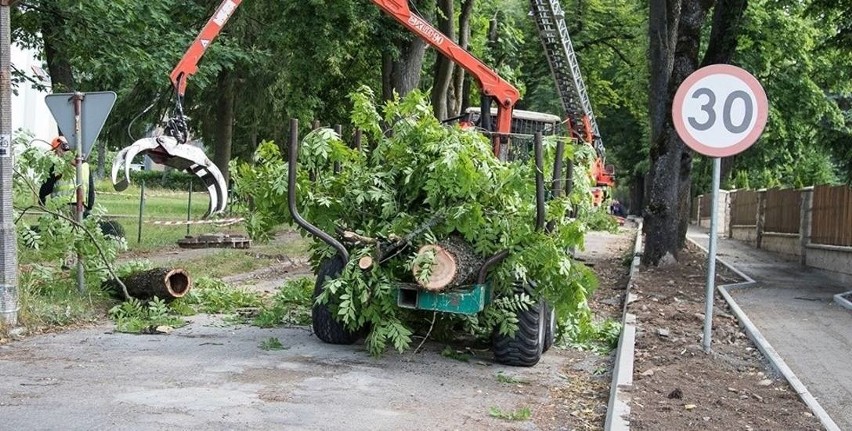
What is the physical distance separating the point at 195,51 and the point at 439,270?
571 cm

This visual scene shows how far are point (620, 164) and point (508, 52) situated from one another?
28918 mm

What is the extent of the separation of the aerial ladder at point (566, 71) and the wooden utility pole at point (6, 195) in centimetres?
1543

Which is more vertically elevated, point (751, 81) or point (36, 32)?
point (36, 32)

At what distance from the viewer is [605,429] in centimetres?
630

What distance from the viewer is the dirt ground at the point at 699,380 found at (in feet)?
21.4

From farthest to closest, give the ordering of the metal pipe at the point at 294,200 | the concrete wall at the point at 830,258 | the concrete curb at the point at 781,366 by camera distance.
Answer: the concrete wall at the point at 830,258
the metal pipe at the point at 294,200
the concrete curb at the point at 781,366

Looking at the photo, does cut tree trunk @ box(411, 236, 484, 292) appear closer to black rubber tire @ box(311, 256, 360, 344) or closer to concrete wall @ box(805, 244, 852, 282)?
black rubber tire @ box(311, 256, 360, 344)

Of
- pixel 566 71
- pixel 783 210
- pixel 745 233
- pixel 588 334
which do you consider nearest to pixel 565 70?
pixel 566 71

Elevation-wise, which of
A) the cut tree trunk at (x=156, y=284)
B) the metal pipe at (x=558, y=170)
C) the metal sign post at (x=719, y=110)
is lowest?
the cut tree trunk at (x=156, y=284)

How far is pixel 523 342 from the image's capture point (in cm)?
845

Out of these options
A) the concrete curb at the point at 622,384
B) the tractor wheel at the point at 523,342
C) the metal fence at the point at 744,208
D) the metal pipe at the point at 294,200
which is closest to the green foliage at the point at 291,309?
the metal pipe at the point at 294,200

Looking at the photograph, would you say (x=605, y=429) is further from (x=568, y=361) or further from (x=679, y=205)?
(x=679, y=205)

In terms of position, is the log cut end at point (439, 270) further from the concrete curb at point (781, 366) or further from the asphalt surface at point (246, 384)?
the concrete curb at point (781, 366)

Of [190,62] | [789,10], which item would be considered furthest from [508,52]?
[190,62]
